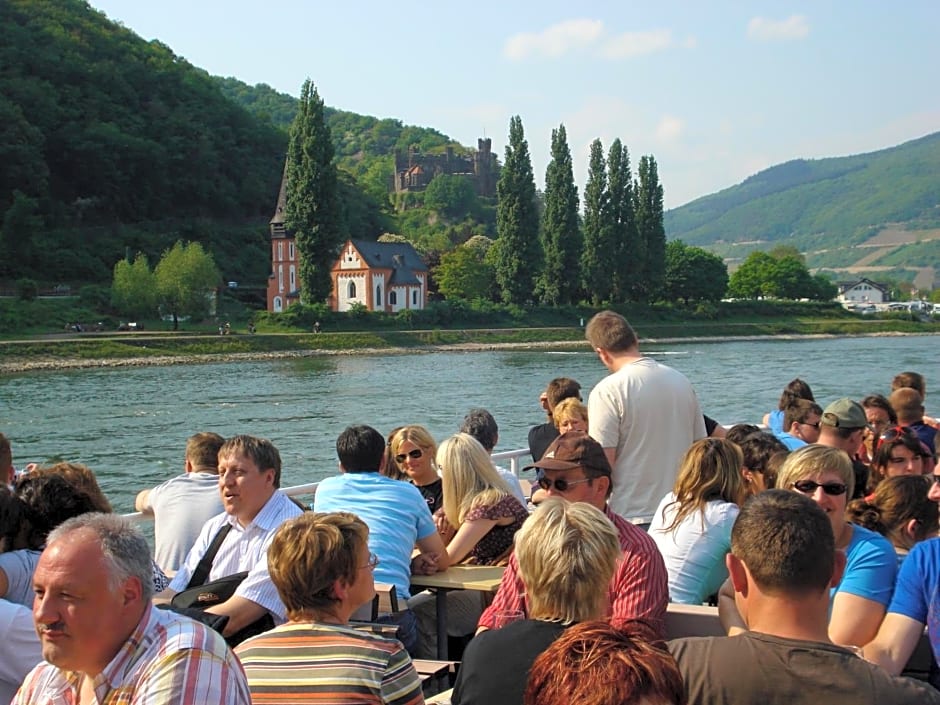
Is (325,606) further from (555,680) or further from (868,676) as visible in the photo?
(868,676)

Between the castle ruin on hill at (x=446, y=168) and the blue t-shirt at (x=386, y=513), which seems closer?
the blue t-shirt at (x=386, y=513)

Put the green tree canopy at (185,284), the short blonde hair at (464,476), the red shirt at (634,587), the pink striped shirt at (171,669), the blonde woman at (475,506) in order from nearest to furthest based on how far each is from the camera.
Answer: the pink striped shirt at (171,669) < the red shirt at (634,587) < the blonde woman at (475,506) < the short blonde hair at (464,476) < the green tree canopy at (185,284)

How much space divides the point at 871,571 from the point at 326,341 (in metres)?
65.6

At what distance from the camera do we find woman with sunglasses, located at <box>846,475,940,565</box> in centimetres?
408

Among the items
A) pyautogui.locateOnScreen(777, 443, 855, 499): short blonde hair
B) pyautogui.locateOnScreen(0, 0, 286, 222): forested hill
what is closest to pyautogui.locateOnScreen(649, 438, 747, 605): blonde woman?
pyautogui.locateOnScreen(777, 443, 855, 499): short blonde hair

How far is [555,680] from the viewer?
2.00 meters

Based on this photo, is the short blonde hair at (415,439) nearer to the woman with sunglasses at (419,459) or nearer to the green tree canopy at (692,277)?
the woman with sunglasses at (419,459)

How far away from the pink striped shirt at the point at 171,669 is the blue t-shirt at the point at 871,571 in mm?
2050

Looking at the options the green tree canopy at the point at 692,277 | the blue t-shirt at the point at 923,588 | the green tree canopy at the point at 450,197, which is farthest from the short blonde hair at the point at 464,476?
the green tree canopy at the point at 450,197

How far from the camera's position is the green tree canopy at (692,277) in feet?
316

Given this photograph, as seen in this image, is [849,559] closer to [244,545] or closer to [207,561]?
[244,545]

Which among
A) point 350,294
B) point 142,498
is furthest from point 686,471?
point 350,294

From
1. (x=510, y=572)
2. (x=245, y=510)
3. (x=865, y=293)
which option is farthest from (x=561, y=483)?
(x=865, y=293)

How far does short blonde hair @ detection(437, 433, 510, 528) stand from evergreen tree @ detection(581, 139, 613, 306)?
247 feet
